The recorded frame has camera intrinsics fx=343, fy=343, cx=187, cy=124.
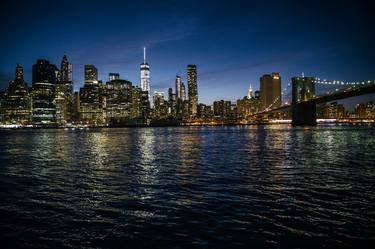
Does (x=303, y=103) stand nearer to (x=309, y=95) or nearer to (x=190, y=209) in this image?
(x=309, y=95)

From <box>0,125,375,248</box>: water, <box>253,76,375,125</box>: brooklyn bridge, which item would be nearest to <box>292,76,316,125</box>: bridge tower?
<box>253,76,375,125</box>: brooklyn bridge

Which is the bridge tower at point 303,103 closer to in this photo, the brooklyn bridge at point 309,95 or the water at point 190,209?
the brooklyn bridge at point 309,95

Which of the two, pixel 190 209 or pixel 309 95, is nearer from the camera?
pixel 190 209

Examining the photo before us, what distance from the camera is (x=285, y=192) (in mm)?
16906

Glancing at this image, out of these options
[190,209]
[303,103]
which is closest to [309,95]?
[303,103]

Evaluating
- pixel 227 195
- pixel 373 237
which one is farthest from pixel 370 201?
pixel 227 195

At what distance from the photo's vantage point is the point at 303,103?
482 feet

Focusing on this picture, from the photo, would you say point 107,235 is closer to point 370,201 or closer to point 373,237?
point 373,237

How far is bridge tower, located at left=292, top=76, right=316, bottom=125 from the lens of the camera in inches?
5861

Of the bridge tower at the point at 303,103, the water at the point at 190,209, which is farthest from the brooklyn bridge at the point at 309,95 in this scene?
the water at the point at 190,209

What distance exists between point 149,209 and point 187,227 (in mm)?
2907

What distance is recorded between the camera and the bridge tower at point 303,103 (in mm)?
148875

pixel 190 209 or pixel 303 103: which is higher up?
pixel 303 103

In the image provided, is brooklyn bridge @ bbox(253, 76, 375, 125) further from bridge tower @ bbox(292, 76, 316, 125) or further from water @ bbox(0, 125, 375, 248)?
water @ bbox(0, 125, 375, 248)
